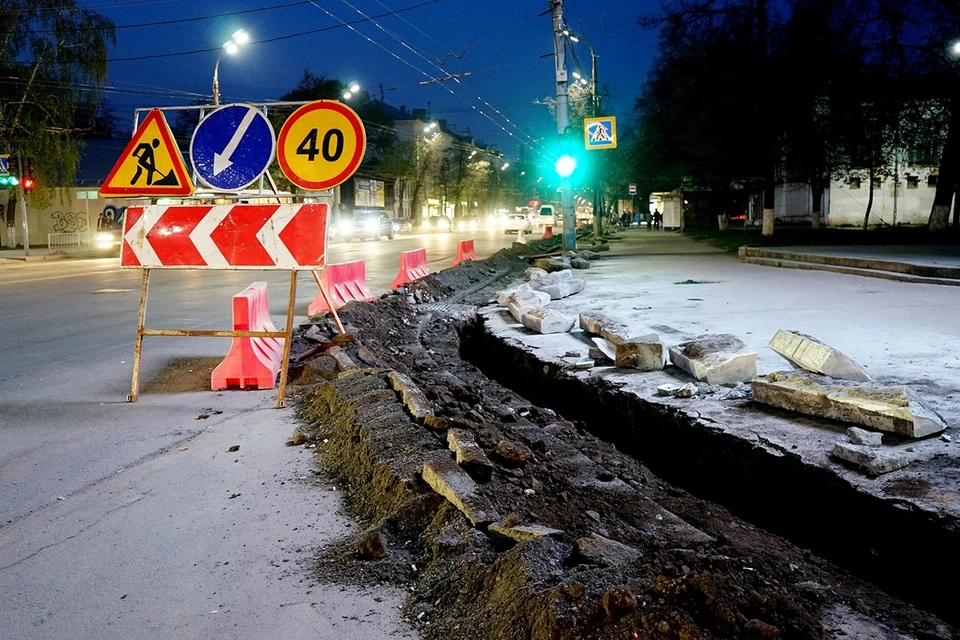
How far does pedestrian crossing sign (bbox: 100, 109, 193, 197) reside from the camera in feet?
21.1

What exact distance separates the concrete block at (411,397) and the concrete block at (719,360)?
235 cm

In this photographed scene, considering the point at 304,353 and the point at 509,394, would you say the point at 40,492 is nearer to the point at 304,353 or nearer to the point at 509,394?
the point at 304,353

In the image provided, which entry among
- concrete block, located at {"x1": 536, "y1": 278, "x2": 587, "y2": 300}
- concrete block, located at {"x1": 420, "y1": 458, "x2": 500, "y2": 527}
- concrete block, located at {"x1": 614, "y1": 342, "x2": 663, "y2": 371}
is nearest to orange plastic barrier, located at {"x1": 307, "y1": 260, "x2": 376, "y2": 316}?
concrete block, located at {"x1": 536, "y1": 278, "x2": 587, "y2": 300}

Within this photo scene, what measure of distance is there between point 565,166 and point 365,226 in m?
21.6

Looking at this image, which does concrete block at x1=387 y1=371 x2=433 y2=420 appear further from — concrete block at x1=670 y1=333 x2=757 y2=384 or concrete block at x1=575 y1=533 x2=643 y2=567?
concrete block at x1=670 y1=333 x2=757 y2=384

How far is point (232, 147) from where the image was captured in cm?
643

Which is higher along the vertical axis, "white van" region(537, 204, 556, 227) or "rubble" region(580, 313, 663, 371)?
"white van" region(537, 204, 556, 227)

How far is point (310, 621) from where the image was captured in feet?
9.24

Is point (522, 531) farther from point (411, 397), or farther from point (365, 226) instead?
point (365, 226)

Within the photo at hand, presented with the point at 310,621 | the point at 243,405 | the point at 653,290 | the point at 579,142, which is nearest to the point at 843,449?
the point at 310,621

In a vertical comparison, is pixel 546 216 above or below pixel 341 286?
above

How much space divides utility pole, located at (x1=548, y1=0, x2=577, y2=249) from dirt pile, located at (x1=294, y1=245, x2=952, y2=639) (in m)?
18.1

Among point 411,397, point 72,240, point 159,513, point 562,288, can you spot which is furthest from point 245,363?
point 72,240

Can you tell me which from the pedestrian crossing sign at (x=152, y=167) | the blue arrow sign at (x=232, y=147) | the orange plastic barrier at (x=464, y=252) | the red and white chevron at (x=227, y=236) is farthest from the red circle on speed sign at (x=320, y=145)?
the orange plastic barrier at (x=464, y=252)
